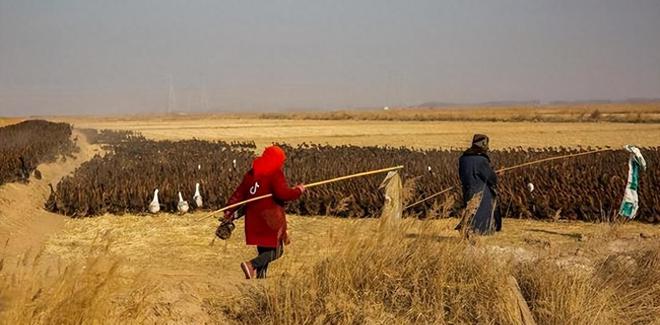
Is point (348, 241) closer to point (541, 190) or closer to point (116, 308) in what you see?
point (116, 308)

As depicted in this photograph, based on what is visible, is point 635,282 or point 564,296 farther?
point 635,282

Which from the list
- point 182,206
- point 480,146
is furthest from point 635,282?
point 182,206

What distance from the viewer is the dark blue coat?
7.36 meters

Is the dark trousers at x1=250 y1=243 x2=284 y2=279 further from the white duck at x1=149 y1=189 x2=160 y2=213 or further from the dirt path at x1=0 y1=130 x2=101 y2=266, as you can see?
the white duck at x1=149 y1=189 x2=160 y2=213

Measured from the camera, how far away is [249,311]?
14.5ft

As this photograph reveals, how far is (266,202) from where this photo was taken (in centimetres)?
554

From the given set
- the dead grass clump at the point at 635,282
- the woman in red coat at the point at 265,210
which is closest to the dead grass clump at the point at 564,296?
the dead grass clump at the point at 635,282

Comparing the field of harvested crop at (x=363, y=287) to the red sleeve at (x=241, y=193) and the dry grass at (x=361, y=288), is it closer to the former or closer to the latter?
the dry grass at (x=361, y=288)

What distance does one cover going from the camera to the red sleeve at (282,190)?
17.7 feet

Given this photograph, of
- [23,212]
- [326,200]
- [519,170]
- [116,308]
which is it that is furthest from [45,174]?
[116,308]

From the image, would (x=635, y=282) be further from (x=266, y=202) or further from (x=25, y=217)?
(x=25, y=217)

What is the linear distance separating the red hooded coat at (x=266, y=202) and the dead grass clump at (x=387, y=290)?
37.1 inches

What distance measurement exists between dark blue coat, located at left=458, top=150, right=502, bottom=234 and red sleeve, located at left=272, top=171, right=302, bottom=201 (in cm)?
273

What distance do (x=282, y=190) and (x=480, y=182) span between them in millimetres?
2892
